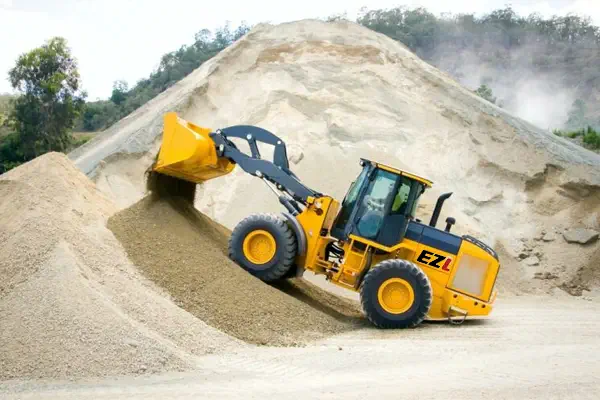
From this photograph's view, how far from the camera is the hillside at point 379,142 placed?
18266mm

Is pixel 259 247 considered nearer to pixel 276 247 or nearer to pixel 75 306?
pixel 276 247

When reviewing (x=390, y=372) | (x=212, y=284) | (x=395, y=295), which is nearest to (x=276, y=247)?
(x=212, y=284)

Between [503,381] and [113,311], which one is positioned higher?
[503,381]

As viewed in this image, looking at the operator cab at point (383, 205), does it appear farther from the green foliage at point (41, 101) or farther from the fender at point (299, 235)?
the green foliage at point (41, 101)

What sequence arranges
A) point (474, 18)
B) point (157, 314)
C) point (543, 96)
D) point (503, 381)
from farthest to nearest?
point (474, 18)
point (543, 96)
point (157, 314)
point (503, 381)

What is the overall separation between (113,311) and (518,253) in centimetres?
1206

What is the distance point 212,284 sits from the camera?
1035 centimetres

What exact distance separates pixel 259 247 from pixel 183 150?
1.74 m

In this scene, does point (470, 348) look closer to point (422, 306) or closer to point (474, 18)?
point (422, 306)

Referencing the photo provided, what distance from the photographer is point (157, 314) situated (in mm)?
8656

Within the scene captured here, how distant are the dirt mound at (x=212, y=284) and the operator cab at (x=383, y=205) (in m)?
1.29

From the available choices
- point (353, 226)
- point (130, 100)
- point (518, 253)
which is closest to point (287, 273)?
point (353, 226)

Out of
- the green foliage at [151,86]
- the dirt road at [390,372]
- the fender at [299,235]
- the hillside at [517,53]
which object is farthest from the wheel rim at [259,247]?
the hillside at [517,53]

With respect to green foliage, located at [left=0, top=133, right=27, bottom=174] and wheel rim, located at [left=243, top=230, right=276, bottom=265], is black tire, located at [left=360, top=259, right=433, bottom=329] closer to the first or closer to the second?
wheel rim, located at [left=243, top=230, right=276, bottom=265]
